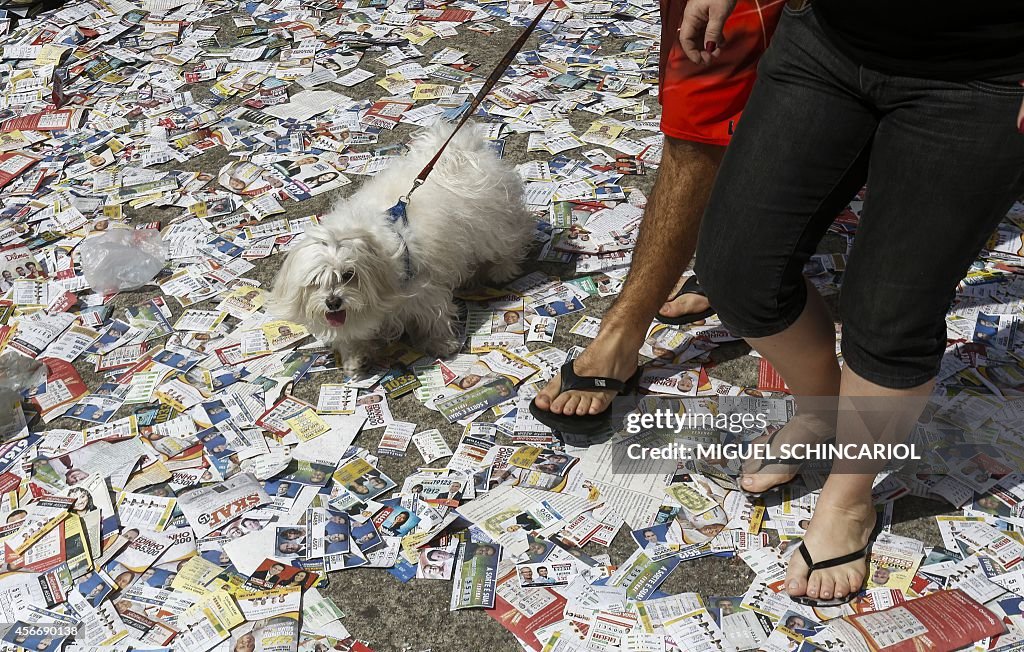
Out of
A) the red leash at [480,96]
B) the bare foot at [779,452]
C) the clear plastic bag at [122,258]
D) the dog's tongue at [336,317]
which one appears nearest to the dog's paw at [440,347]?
the dog's tongue at [336,317]

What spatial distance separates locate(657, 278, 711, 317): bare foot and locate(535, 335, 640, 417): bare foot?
349 millimetres

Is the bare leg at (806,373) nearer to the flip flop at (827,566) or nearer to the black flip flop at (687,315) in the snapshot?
the flip flop at (827,566)

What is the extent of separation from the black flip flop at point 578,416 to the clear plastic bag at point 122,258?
1554 mm

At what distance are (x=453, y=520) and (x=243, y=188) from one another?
196cm

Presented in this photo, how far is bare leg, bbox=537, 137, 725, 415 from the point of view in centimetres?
207

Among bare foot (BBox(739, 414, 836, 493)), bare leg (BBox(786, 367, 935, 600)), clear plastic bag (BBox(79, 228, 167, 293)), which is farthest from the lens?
clear plastic bag (BBox(79, 228, 167, 293))

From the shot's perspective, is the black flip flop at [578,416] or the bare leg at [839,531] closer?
the bare leg at [839,531]

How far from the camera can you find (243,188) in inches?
134

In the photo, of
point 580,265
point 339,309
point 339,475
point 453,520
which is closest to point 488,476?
point 453,520

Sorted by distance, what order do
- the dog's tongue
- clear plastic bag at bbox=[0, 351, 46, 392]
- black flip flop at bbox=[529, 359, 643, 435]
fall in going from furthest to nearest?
clear plastic bag at bbox=[0, 351, 46, 392] → the dog's tongue → black flip flop at bbox=[529, 359, 643, 435]

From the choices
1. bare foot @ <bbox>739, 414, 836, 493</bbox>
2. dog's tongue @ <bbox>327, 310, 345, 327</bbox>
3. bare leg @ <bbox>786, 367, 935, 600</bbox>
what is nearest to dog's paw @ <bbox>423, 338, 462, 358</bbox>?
dog's tongue @ <bbox>327, 310, 345, 327</bbox>

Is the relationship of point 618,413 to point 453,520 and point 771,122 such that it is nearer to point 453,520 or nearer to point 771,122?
point 453,520

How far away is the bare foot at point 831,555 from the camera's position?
6.00 ft

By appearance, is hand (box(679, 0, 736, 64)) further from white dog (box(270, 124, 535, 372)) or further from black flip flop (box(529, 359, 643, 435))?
white dog (box(270, 124, 535, 372))
